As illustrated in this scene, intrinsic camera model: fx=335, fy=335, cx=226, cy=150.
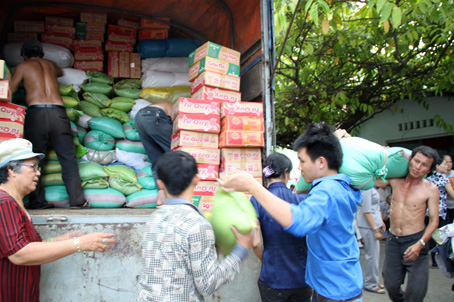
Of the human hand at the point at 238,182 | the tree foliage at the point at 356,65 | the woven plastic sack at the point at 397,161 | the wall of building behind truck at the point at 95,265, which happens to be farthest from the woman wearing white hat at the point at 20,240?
the tree foliage at the point at 356,65

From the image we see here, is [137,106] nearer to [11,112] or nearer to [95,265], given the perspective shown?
[11,112]

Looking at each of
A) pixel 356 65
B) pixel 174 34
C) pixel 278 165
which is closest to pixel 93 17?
pixel 174 34

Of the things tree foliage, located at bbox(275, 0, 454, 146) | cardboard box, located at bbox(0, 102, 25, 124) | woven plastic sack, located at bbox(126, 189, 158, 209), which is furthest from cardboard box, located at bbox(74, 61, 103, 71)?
tree foliage, located at bbox(275, 0, 454, 146)

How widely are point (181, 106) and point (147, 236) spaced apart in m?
2.00

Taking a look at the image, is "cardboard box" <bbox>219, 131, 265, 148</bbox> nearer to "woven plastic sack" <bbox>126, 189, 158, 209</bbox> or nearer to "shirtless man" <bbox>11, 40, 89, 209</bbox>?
"woven plastic sack" <bbox>126, 189, 158, 209</bbox>

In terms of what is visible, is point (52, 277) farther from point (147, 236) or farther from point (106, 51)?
point (106, 51)

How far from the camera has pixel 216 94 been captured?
3678 mm

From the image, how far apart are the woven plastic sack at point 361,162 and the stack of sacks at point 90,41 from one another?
3941 millimetres

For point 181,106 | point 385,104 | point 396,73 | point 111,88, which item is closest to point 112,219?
point 181,106

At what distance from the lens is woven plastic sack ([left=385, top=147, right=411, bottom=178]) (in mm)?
2678

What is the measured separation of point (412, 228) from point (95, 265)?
2786 mm

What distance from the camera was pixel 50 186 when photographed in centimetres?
360

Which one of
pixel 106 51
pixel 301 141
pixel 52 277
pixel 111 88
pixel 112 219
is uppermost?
pixel 106 51

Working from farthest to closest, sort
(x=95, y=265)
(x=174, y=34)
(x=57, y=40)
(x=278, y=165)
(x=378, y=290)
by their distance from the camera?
(x=174, y=34)
(x=57, y=40)
(x=378, y=290)
(x=95, y=265)
(x=278, y=165)
